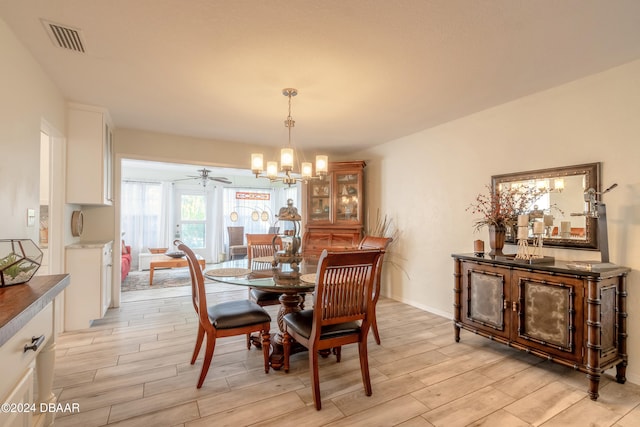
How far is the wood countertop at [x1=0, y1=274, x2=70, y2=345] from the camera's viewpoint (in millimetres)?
956

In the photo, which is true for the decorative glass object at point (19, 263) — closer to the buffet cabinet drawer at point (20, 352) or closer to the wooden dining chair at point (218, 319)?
the buffet cabinet drawer at point (20, 352)

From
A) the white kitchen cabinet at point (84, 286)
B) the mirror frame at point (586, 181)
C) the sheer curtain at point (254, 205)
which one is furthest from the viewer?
the sheer curtain at point (254, 205)

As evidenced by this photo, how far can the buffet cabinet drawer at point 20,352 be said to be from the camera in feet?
3.16

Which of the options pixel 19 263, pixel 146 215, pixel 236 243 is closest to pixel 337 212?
pixel 19 263

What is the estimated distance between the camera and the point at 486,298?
2689 millimetres

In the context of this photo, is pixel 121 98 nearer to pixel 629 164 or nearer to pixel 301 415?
pixel 301 415

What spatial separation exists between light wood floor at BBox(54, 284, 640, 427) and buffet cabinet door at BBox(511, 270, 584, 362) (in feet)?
0.88

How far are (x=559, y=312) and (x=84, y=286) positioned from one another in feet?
14.5

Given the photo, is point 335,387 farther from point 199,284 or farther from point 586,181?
point 586,181

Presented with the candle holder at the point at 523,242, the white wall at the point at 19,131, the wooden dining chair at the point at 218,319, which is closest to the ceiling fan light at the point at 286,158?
the wooden dining chair at the point at 218,319

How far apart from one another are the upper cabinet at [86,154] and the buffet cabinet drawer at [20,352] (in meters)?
2.28

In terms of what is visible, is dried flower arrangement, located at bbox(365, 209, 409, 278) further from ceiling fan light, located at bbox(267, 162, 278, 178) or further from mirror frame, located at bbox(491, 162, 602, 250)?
ceiling fan light, located at bbox(267, 162, 278, 178)

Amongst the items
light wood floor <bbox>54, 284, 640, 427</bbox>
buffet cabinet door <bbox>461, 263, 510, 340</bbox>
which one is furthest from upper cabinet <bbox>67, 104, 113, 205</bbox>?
buffet cabinet door <bbox>461, 263, 510, 340</bbox>

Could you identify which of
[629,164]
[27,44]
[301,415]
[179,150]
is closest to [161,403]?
[301,415]
